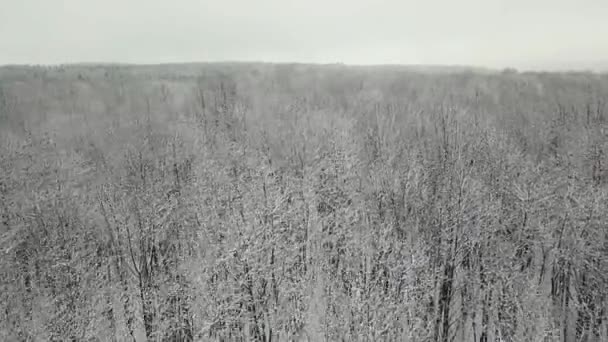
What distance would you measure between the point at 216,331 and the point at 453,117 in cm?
2300

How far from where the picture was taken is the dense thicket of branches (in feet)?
58.7

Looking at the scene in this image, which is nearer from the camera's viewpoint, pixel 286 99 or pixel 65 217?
pixel 65 217

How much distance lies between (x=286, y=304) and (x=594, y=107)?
37.0 metres

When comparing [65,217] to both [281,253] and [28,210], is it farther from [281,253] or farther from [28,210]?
[281,253]

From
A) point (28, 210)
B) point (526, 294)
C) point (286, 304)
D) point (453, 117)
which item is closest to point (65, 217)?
point (28, 210)

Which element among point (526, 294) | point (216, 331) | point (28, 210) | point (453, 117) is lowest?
point (216, 331)

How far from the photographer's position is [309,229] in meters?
25.1

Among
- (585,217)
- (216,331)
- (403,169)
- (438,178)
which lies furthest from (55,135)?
(585,217)

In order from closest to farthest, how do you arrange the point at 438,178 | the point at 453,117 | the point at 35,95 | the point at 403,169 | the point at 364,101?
the point at 438,178 → the point at 403,169 → the point at 453,117 → the point at 364,101 → the point at 35,95

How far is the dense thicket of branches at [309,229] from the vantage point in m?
17.9

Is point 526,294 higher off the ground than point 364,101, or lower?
lower

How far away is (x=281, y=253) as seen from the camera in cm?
1955

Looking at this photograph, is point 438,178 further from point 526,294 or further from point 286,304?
point 286,304

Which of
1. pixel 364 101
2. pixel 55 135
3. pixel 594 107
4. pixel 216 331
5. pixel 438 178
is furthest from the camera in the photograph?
pixel 364 101
